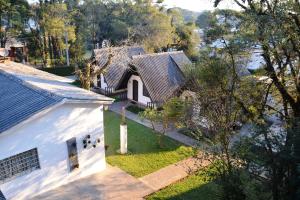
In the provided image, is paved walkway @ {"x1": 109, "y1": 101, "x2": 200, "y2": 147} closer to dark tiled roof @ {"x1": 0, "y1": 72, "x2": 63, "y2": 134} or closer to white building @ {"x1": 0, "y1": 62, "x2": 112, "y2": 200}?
white building @ {"x1": 0, "y1": 62, "x2": 112, "y2": 200}

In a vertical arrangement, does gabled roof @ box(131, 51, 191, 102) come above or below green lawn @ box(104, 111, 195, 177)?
above

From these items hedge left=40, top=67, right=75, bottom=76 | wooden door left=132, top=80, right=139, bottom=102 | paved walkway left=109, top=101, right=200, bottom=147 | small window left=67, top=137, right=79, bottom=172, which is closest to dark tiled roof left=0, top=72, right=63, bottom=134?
small window left=67, top=137, right=79, bottom=172

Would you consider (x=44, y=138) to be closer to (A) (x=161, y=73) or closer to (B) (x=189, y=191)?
(B) (x=189, y=191)

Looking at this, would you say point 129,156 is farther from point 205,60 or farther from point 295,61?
point 295,61

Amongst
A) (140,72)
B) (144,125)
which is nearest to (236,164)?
(144,125)

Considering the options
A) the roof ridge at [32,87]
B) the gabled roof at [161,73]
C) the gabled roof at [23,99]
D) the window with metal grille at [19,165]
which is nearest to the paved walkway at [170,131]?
the gabled roof at [161,73]

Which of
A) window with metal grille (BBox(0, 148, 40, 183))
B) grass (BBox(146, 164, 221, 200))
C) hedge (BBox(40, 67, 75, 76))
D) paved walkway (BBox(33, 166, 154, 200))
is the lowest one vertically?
grass (BBox(146, 164, 221, 200))
